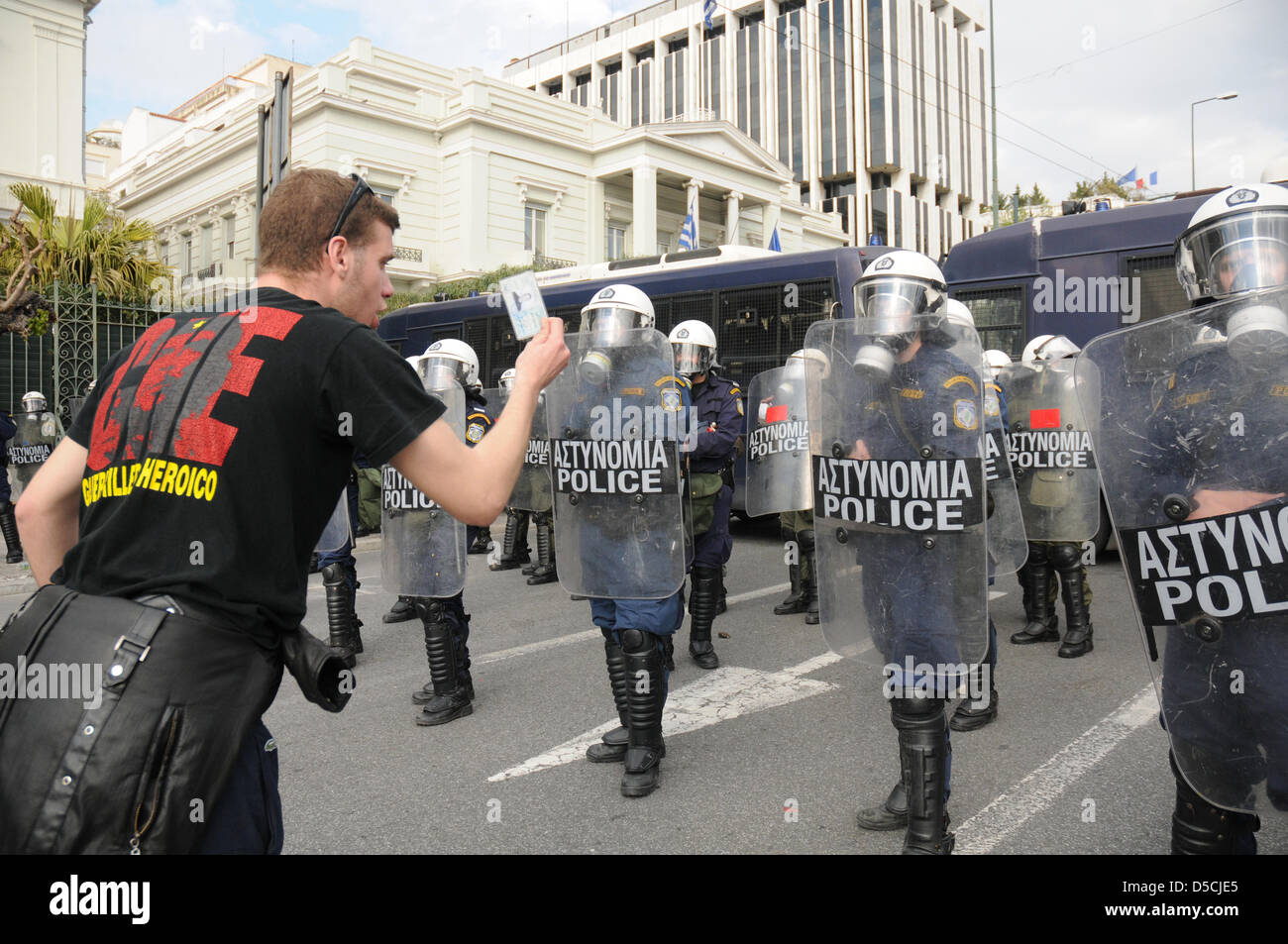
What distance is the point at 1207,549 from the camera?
1.98 m

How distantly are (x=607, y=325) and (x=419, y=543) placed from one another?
4.86 feet

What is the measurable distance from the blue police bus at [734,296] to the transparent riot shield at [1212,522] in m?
6.18

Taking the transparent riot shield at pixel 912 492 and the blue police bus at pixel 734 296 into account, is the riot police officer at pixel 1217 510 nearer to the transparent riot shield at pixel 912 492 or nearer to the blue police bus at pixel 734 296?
the transparent riot shield at pixel 912 492

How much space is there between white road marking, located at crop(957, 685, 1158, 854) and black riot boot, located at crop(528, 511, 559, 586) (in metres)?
5.02

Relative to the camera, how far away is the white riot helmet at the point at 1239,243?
2166 millimetres

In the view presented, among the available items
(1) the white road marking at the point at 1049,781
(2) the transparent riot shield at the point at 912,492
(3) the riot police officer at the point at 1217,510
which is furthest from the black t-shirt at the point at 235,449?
(1) the white road marking at the point at 1049,781

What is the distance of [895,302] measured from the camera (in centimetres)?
315

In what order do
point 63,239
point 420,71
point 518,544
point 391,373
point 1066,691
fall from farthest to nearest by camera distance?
1. point 420,71
2. point 63,239
3. point 518,544
4. point 1066,691
5. point 391,373

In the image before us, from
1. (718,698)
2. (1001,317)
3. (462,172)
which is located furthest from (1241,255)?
(462,172)

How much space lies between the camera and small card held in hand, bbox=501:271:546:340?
1.91 m

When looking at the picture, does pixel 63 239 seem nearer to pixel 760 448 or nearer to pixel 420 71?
pixel 760 448

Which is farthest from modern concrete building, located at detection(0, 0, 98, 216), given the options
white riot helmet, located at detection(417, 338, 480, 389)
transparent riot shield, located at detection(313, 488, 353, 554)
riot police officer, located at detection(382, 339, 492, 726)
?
riot police officer, located at detection(382, 339, 492, 726)
